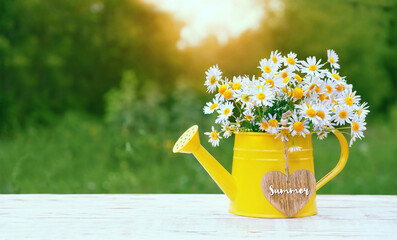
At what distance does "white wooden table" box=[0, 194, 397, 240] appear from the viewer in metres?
1.04

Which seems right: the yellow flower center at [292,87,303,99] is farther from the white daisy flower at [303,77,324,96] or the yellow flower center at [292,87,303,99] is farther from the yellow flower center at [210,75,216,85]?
the yellow flower center at [210,75,216,85]

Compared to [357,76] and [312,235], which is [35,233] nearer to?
[312,235]

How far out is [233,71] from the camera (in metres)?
4.31

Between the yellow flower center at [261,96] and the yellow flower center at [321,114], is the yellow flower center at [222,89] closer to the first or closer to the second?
the yellow flower center at [261,96]

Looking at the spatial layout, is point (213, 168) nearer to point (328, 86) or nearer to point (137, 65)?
point (328, 86)

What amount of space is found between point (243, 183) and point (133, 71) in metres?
3.40

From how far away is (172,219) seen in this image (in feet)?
3.88

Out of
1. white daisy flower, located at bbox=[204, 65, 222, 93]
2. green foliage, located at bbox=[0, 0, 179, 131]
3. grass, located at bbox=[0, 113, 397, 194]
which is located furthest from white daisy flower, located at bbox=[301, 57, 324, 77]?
green foliage, located at bbox=[0, 0, 179, 131]

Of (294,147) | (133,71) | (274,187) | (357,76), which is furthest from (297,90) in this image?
(357,76)

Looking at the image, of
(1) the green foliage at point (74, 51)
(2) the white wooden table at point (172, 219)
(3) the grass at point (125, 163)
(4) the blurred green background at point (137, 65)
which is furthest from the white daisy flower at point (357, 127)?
(1) the green foliage at point (74, 51)

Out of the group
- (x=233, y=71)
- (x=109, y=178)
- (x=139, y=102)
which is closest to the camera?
(x=109, y=178)

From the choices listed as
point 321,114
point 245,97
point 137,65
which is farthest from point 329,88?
point 137,65

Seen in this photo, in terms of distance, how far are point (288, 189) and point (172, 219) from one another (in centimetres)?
29

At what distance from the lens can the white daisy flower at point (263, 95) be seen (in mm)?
1090
